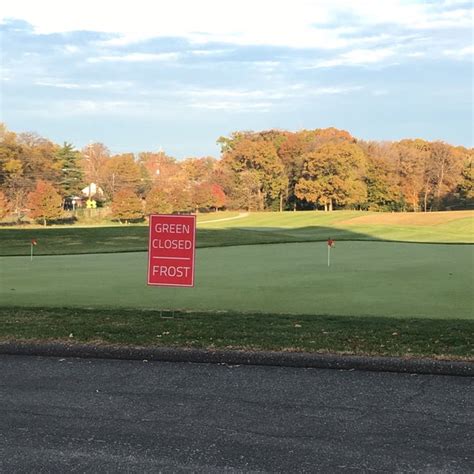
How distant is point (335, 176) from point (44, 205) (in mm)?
37245

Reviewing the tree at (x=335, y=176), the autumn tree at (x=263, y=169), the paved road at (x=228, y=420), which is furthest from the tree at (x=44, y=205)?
the paved road at (x=228, y=420)

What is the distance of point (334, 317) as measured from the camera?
25.7 ft

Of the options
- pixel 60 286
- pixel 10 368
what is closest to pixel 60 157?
pixel 60 286

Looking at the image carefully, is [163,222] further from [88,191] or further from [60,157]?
[88,191]

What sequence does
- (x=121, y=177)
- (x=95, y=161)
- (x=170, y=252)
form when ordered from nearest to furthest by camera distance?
1. (x=170, y=252)
2. (x=121, y=177)
3. (x=95, y=161)

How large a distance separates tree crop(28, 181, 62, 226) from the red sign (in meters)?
59.4

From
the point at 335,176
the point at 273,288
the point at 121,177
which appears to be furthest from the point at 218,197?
the point at 273,288

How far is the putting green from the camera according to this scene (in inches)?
354

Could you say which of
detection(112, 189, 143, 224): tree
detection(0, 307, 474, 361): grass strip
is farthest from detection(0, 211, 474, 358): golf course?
detection(112, 189, 143, 224): tree

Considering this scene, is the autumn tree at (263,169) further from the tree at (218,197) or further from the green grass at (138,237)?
the green grass at (138,237)

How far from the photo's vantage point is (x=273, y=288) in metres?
11.0

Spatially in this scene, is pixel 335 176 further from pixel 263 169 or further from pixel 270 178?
pixel 263 169

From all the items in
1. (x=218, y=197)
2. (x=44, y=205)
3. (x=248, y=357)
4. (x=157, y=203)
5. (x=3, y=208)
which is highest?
(x=218, y=197)

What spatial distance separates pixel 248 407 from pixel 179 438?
0.78 m
